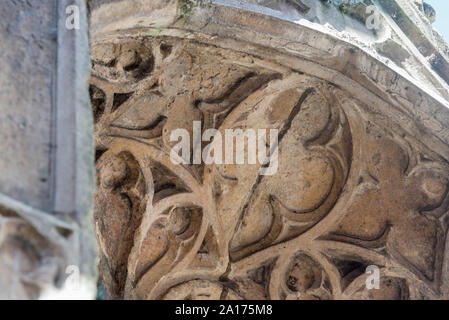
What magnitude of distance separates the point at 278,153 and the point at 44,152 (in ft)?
12.6

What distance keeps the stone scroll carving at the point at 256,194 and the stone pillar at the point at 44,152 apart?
193 cm

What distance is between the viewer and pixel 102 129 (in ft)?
17.0

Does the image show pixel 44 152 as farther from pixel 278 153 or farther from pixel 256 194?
pixel 256 194

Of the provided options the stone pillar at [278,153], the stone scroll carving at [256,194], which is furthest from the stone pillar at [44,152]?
the stone scroll carving at [256,194]

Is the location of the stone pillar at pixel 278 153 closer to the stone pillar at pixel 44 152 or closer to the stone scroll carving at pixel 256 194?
the stone scroll carving at pixel 256 194

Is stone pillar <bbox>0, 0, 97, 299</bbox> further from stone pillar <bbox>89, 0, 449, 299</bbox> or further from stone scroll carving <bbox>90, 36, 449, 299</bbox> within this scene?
stone scroll carving <bbox>90, 36, 449, 299</bbox>

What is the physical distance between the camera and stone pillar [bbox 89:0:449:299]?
4812mm

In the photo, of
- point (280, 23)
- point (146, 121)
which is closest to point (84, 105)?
point (280, 23)

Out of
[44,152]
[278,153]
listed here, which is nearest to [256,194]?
[278,153]

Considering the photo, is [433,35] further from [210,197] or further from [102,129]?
[102,129]

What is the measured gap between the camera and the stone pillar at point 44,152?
204 centimetres

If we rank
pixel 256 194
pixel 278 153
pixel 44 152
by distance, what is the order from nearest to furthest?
1. pixel 44 152
2. pixel 278 153
3. pixel 256 194

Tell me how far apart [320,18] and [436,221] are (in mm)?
2170

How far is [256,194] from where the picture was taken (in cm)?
628
